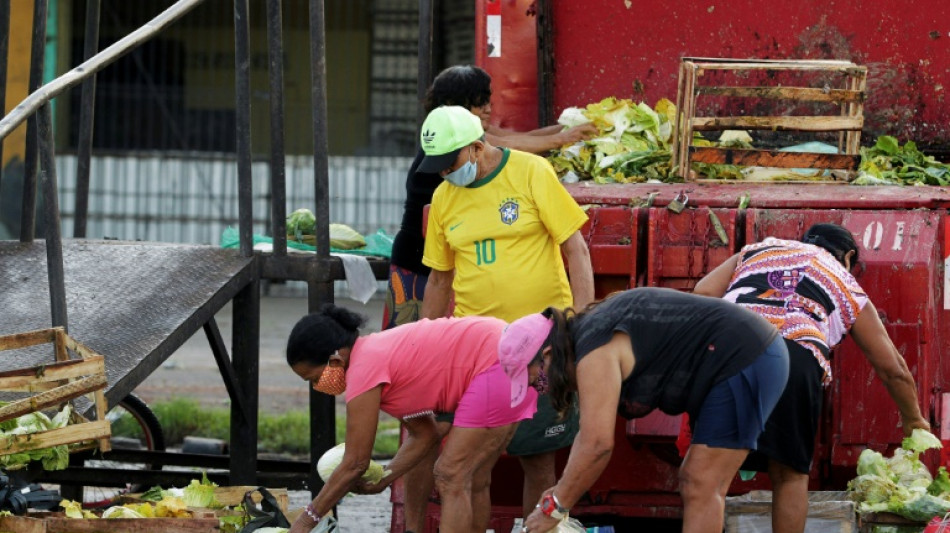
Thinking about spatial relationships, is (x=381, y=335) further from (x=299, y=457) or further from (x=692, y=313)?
(x=299, y=457)

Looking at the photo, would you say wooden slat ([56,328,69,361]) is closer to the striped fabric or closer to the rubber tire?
the rubber tire

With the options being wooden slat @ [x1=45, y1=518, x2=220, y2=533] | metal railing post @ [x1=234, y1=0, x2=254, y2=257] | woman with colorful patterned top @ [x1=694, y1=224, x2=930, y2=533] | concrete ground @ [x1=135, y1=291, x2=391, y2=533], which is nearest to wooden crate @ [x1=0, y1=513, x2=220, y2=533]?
wooden slat @ [x1=45, y1=518, x2=220, y2=533]

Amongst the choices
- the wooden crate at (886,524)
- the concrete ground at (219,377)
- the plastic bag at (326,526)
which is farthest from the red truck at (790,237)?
the concrete ground at (219,377)

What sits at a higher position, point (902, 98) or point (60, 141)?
point (902, 98)

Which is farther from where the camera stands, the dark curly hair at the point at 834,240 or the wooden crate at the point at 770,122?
the wooden crate at the point at 770,122

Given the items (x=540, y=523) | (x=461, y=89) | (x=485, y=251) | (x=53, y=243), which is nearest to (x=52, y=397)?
(x=53, y=243)

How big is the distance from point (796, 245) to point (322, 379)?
1.62 meters

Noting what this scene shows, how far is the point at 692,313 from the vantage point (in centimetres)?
447

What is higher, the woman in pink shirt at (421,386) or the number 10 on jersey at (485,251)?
the number 10 on jersey at (485,251)

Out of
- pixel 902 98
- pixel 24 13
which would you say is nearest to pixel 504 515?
pixel 902 98

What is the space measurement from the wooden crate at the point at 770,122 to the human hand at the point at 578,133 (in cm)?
42

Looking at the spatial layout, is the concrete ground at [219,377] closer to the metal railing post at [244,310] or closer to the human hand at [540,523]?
the metal railing post at [244,310]

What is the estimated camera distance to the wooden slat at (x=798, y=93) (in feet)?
20.4

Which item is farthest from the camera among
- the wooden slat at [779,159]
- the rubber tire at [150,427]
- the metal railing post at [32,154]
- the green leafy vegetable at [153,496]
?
the rubber tire at [150,427]
